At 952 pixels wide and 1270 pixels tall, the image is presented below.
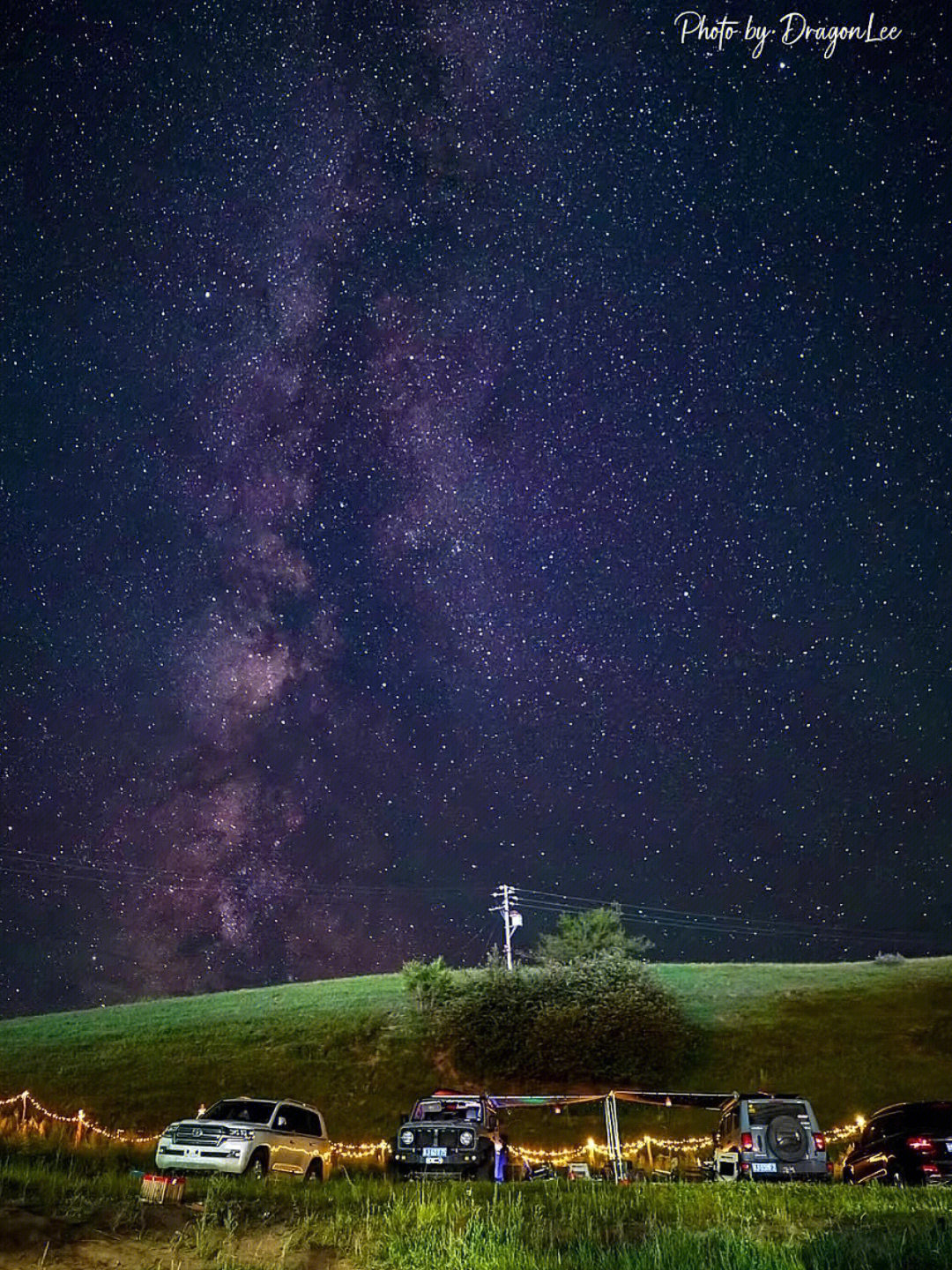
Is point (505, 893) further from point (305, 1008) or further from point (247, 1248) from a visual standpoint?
point (247, 1248)

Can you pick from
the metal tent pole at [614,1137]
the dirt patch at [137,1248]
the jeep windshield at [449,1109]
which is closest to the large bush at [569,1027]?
the metal tent pole at [614,1137]

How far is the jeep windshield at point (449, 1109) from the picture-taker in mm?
20719

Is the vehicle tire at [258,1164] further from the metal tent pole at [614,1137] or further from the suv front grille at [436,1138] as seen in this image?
the metal tent pole at [614,1137]

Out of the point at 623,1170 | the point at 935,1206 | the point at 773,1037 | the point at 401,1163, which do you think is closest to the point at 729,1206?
the point at 935,1206

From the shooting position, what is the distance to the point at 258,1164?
17.6 meters

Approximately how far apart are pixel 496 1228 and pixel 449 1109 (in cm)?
1299

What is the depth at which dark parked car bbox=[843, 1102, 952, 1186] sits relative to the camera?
1582 centimetres

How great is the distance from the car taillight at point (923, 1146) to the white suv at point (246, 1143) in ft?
33.0

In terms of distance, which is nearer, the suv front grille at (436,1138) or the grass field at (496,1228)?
the grass field at (496,1228)

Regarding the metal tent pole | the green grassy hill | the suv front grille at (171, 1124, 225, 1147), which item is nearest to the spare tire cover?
the metal tent pole

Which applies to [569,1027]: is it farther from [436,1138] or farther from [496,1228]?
[496,1228]

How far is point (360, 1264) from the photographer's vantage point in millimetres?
8180

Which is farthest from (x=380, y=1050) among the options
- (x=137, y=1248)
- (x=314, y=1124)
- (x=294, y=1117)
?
(x=137, y=1248)

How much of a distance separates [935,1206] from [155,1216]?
8.38 m
